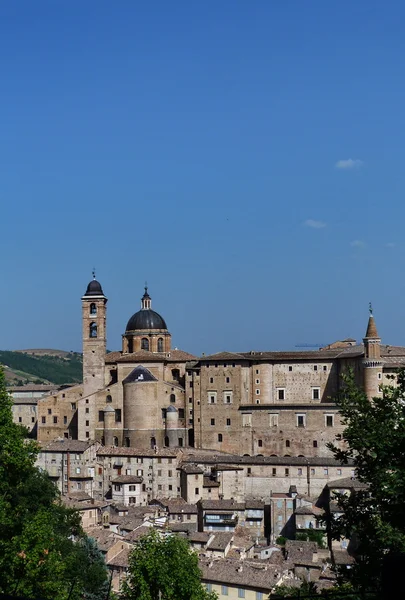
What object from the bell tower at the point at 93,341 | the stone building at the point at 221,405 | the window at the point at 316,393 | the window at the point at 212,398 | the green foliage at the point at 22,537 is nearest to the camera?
the green foliage at the point at 22,537

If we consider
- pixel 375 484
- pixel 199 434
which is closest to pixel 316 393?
pixel 199 434

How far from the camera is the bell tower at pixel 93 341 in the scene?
230ft

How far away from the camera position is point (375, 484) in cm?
1417

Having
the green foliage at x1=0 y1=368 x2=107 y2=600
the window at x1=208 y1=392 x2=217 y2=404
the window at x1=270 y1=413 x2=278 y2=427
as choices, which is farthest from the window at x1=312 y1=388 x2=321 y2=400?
the green foliage at x1=0 y1=368 x2=107 y2=600

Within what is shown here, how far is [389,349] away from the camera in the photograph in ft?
220

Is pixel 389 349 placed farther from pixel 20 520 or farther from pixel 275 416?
pixel 20 520

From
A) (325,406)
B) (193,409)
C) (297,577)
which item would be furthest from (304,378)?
(297,577)

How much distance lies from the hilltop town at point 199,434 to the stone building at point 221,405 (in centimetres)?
9

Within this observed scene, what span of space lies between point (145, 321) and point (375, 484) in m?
61.5

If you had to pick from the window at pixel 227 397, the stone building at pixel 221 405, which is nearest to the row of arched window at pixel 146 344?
the stone building at pixel 221 405

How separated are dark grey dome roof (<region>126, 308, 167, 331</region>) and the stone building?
566 cm

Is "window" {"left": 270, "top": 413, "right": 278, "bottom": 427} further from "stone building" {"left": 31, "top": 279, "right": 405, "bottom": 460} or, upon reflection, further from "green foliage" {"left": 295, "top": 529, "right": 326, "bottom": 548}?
"green foliage" {"left": 295, "top": 529, "right": 326, "bottom": 548}

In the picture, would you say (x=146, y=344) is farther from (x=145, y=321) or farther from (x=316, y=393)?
(x=316, y=393)

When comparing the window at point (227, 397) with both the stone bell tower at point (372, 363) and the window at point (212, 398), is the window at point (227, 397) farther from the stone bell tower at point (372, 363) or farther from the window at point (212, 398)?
the stone bell tower at point (372, 363)
